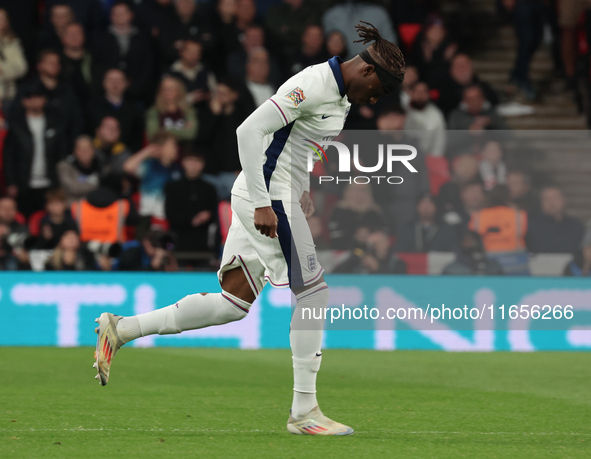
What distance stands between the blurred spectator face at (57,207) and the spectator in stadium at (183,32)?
108 inches

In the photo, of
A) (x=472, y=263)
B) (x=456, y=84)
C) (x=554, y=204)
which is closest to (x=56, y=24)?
(x=456, y=84)

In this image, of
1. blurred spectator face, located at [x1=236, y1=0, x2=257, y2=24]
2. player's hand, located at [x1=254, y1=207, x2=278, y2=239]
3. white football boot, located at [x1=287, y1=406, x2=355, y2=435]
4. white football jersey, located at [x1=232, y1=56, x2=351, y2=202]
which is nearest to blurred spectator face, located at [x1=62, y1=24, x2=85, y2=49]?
blurred spectator face, located at [x1=236, y1=0, x2=257, y2=24]

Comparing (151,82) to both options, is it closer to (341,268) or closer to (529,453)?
(341,268)

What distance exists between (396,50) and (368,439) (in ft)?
6.09

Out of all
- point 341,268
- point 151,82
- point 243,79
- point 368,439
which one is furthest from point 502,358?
point 151,82

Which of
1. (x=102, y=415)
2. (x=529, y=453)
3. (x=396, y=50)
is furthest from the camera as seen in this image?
(x=102, y=415)

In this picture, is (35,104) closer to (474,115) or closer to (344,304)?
(344,304)

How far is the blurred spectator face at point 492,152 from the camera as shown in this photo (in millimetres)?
8938

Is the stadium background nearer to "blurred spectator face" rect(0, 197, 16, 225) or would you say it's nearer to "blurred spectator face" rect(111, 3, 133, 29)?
"blurred spectator face" rect(0, 197, 16, 225)

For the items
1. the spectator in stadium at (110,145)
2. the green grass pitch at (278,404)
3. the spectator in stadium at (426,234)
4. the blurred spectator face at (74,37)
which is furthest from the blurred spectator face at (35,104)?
the spectator in stadium at (426,234)

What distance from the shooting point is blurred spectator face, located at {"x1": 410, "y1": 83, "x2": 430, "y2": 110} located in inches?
416

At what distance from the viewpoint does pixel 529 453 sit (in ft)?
13.2

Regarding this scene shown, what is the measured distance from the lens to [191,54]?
35.1ft

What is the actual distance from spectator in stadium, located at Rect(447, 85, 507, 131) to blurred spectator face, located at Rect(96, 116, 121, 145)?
12.6 feet
